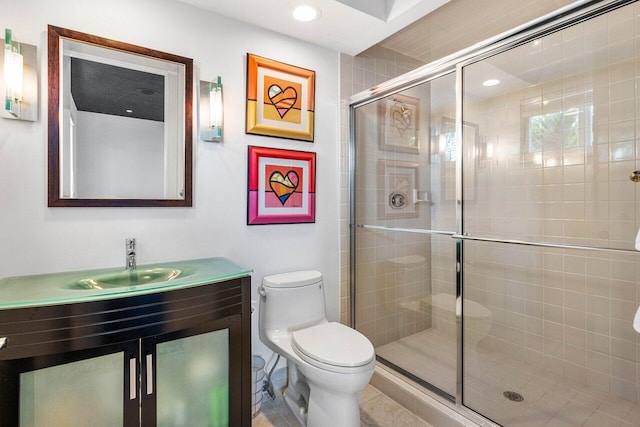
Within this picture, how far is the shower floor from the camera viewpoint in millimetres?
1655

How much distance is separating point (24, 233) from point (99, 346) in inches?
27.3

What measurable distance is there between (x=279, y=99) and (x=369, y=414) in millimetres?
1952

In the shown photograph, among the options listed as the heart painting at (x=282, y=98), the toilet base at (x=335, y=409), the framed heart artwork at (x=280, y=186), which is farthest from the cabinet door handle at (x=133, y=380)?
the heart painting at (x=282, y=98)

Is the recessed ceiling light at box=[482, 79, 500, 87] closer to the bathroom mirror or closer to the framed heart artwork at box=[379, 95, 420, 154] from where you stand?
the framed heart artwork at box=[379, 95, 420, 154]

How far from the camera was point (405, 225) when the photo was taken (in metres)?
2.25

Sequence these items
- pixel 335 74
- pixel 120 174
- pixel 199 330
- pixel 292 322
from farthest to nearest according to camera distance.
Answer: pixel 335 74, pixel 292 322, pixel 120 174, pixel 199 330

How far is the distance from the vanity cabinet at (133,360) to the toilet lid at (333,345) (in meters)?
0.29

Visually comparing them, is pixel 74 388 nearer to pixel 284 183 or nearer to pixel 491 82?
pixel 284 183

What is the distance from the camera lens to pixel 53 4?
4.75 feet

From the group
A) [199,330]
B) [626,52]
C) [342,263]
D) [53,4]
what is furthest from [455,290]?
[53,4]

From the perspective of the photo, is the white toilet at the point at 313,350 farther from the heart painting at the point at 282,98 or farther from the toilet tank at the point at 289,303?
the heart painting at the point at 282,98

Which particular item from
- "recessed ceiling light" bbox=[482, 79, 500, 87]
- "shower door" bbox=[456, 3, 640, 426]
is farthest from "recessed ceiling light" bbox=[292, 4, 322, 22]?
"recessed ceiling light" bbox=[482, 79, 500, 87]

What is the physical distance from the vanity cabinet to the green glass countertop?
0.02 metres

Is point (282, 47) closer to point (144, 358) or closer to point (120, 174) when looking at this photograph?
point (120, 174)
